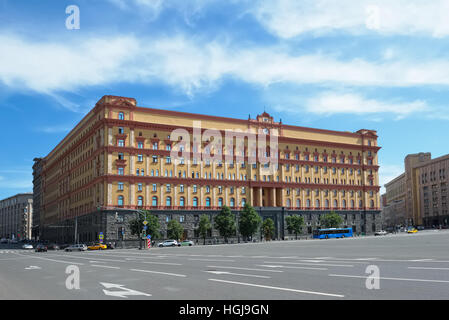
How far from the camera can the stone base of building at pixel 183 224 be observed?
277ft

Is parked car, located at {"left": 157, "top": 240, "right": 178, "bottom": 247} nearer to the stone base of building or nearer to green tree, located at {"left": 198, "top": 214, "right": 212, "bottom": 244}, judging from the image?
the stone base of building

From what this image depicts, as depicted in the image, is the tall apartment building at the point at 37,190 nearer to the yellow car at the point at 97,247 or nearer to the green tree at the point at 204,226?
the yellow car at the point at 97,247

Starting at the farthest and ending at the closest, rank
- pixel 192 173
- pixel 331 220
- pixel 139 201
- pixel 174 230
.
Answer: pixel 331 220 → pixel 192 173 → pixel 139 201 → pixel 174 230

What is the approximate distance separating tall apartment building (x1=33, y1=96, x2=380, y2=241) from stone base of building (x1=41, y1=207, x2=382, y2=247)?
22 cm

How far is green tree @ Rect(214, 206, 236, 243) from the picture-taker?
88375mm

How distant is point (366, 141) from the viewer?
120 meters

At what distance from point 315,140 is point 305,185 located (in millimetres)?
11216

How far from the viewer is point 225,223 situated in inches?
3479

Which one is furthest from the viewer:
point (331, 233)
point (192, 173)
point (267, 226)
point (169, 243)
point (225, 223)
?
point (267, 226)

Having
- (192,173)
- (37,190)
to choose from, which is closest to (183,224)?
(192,173)

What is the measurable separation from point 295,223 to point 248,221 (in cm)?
A: 1458

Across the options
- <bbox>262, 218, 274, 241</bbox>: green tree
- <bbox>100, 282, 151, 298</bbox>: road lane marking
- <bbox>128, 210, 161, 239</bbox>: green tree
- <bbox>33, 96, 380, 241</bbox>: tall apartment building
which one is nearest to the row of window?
<bbox>33, 96, 380, 241</bbox>: tall apartment building

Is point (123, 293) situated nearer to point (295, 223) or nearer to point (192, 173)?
point (192, 173)

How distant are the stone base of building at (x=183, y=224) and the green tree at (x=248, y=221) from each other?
2823 millimetres
